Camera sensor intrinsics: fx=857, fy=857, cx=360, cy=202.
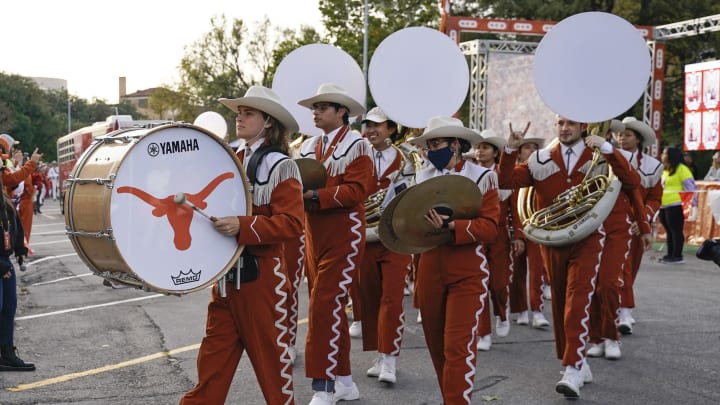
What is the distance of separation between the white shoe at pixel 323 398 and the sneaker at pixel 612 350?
268 centimetres

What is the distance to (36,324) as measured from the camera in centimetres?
868

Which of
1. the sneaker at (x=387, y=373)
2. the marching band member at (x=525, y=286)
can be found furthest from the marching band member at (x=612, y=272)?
the sneaker at (x=387, y=373)

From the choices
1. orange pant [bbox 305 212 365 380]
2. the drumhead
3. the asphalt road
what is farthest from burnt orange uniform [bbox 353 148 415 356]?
the drumhead

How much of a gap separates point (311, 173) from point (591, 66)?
83.6 inches

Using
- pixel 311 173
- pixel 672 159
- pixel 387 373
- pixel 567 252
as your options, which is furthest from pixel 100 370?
pixel 672 159

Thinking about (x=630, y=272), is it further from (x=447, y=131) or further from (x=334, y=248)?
(x=447, y=131)

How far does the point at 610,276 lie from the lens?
6.83 metres

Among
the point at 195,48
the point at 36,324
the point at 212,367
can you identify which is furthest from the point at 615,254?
the point at 195,48

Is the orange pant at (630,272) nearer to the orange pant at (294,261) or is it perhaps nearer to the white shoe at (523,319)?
the white shoe at (523,319)

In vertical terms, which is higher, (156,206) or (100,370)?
(156,206)

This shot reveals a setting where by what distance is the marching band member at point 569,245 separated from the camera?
6.03 m

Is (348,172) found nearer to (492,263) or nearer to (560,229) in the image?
(560,229)

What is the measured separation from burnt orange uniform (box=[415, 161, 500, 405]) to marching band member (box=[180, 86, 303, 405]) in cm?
102

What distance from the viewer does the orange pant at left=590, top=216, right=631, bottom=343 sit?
681cm
